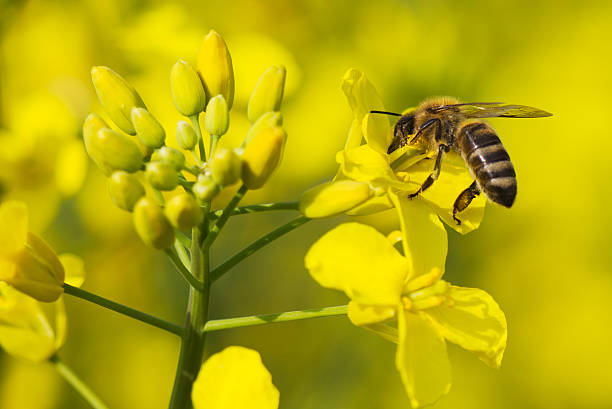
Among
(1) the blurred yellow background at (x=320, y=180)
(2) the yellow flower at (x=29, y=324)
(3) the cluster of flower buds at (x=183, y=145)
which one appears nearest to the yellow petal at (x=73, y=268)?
(2) the yellow flower at (x=29, y=324)

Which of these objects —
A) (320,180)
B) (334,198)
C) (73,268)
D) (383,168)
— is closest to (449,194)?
Result: (383,168)

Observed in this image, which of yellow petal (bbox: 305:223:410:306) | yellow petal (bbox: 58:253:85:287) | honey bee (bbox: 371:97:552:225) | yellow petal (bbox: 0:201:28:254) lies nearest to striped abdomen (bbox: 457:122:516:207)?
honey bee (bbox: 371:97:552:225)

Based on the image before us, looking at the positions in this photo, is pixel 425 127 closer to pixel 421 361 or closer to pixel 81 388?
pixel 421 361

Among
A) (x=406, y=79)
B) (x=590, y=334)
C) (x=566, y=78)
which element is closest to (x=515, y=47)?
(x=566, y=78)

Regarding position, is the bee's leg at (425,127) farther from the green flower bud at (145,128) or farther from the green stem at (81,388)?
the green stem at (81,388)

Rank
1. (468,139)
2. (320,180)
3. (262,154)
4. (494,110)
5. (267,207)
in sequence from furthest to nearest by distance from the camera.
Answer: (320,180)
(494,110)
(468,139)
(267,207)
(262,154)

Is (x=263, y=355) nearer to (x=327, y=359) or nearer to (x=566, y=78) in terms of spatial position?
(x=327, y=359)

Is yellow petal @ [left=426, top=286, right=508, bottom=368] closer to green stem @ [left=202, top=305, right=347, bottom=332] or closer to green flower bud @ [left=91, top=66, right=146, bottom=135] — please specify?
green stem @ [left=202, top=305, right=347, bottom=332]
